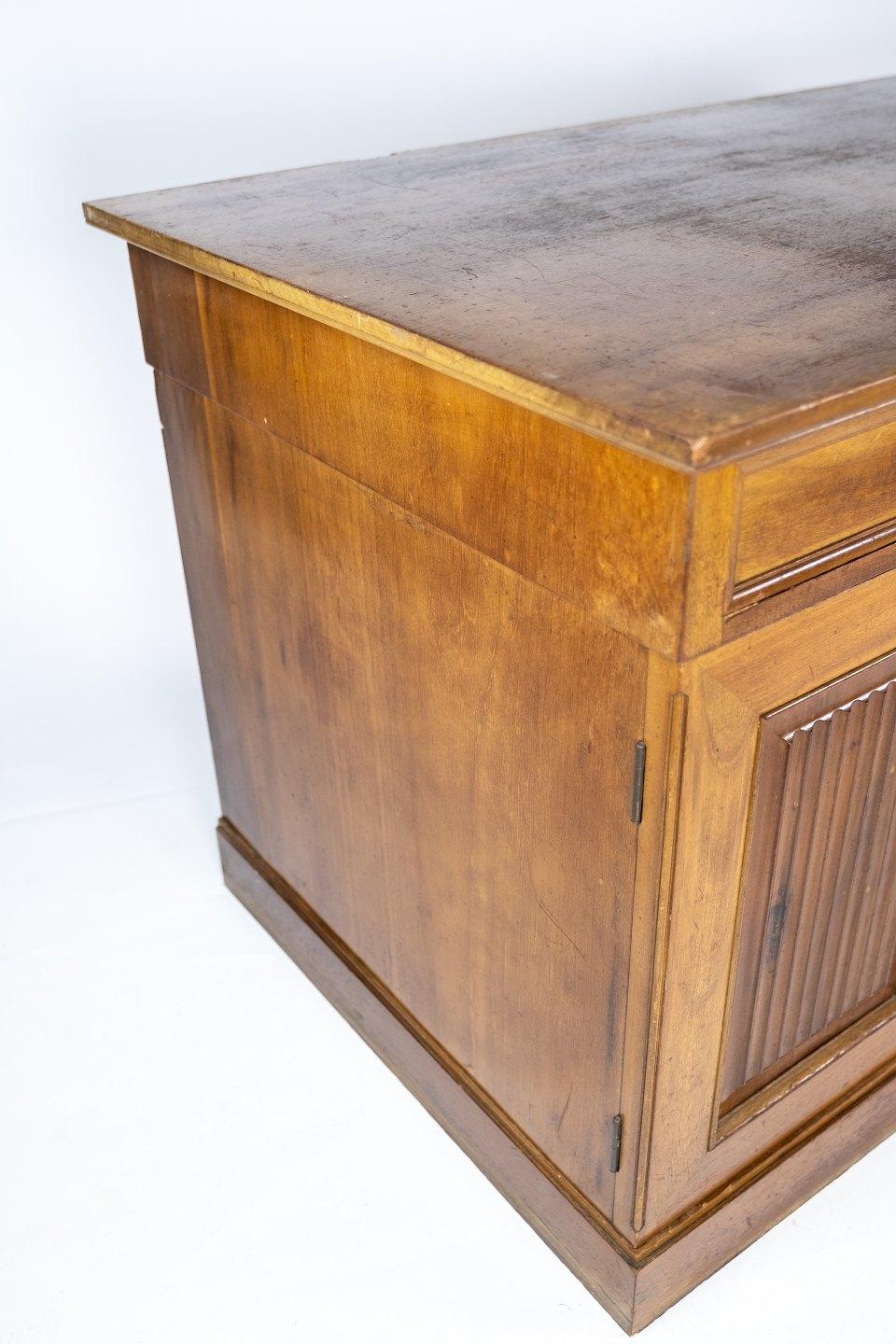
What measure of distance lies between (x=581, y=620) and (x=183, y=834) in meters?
1.26

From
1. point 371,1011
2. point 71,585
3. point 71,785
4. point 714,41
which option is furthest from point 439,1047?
point 714,41

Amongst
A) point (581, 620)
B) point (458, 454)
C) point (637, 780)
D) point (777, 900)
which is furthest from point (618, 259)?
point (777, 900)

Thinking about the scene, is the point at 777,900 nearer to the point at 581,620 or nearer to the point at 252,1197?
the point at 581,620

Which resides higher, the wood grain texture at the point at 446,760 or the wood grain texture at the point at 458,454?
the wood grain texture at the point at 458,454

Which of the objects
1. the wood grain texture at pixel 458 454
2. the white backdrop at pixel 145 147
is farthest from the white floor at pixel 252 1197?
the wood grain texture at pixel 458 454

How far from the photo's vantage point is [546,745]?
47.2 inches

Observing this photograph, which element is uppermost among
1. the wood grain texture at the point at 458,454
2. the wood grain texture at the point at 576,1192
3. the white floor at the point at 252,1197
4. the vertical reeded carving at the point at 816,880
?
the wood grain texture at the point at 458,454

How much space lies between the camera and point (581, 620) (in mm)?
1089

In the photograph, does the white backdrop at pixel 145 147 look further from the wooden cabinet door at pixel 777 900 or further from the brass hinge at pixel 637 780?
the brass hinge at pixel 637 780

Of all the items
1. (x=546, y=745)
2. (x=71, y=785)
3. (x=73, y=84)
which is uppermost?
(x=73, y=84)

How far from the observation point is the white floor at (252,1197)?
56.0 inches

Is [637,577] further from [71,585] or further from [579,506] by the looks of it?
[71,585]

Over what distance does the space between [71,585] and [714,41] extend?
1.60 meters

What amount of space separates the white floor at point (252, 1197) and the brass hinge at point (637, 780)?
64 cm
